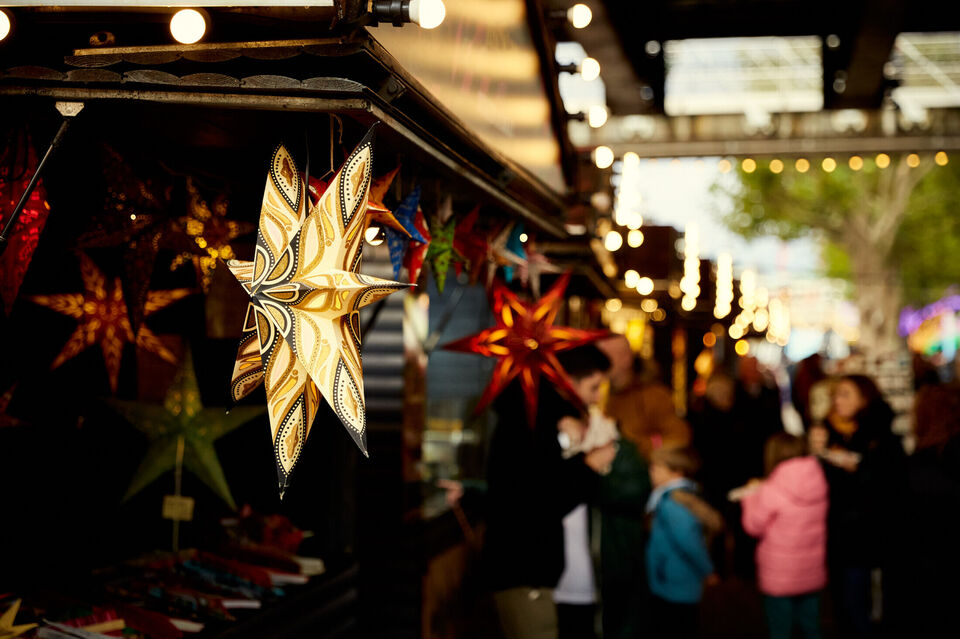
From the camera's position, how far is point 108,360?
4.09 m

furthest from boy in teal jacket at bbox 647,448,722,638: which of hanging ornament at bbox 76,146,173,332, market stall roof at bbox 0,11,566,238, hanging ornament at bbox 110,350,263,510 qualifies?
market stall roof at bbox 0,11,566,238

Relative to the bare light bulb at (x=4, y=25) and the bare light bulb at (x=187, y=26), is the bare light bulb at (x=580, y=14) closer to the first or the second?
the bare light bulb at (x=187, y=26)

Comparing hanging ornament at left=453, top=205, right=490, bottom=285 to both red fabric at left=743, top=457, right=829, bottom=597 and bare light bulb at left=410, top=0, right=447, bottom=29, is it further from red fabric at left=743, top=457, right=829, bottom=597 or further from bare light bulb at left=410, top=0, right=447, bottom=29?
red fabric at left=743, top=457, right=829, bottom=597

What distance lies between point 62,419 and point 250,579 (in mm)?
1212

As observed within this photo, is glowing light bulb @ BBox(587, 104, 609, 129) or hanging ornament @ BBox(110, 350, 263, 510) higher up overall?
glowing light bulb @ BBox(587, 104, 609, 129)

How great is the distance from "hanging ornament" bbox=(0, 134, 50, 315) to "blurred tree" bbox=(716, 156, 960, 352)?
120 feet

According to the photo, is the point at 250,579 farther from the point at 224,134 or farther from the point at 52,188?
the point at 224,134

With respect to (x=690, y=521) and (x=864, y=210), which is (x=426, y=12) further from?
(x=864, y=210)

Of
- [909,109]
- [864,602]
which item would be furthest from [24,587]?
[909,109]

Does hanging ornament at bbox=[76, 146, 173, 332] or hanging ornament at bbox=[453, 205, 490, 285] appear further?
hanging ornament at bbox=[453, 205, 490, 285]

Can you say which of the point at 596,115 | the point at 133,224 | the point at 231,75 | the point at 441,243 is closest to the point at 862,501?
the point at 596,115

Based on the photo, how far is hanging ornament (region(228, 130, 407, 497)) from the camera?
233cm

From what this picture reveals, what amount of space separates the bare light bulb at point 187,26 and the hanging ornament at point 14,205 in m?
0.72

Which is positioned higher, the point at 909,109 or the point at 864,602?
the point at 909,109
